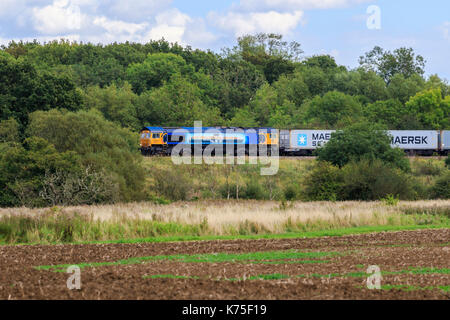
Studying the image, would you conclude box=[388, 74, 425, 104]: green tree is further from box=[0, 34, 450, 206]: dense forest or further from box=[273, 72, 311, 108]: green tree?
box=[273, 72, 311, 108]: green tree

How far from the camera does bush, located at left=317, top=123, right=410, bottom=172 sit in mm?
58281

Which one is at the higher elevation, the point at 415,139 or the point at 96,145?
the point at 415,139

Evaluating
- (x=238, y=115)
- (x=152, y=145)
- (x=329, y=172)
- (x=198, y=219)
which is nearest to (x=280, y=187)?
(x=329, y=172)

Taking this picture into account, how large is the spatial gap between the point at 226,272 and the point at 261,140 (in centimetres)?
5974

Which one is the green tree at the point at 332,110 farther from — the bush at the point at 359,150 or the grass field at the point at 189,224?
the grass field at the point at 189,224

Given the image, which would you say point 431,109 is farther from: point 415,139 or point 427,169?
point 427,169

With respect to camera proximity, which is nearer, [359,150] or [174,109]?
[359,150]

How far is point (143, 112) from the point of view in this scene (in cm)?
9631

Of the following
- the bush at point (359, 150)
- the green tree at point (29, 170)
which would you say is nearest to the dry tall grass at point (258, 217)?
the green tree at point (29, 170)

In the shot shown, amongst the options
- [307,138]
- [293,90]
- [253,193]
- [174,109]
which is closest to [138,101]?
[174,109]

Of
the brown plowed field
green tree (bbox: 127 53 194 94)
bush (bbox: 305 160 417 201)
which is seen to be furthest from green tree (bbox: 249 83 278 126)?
the brown plowed field

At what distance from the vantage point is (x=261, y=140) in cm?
7650

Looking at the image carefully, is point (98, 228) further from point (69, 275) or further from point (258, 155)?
point (258, 155)

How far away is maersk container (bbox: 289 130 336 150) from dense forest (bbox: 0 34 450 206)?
881 centimetres
